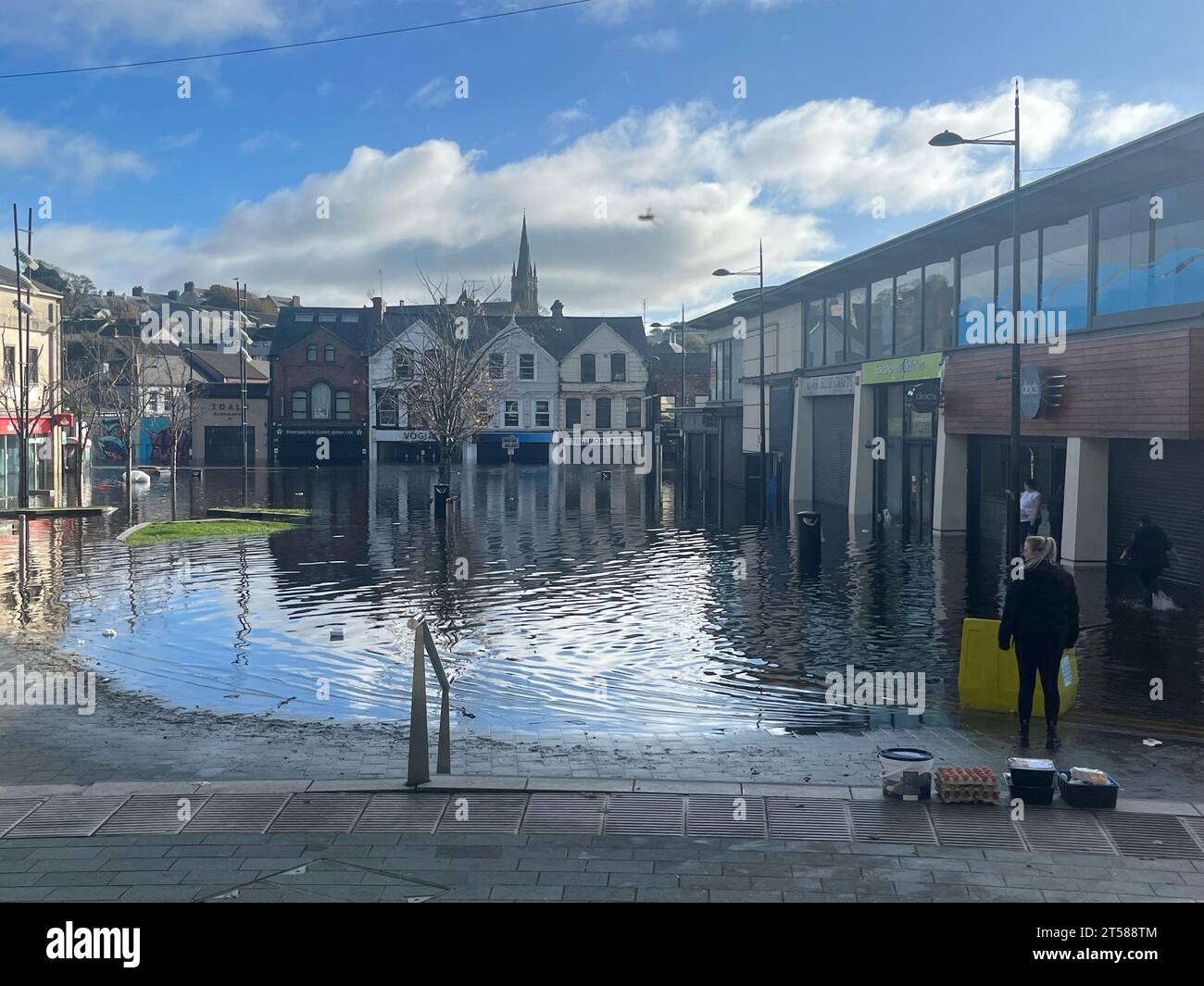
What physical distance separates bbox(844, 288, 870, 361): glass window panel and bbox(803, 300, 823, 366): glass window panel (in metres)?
2.20

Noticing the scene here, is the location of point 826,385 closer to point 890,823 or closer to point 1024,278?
point 1024,278

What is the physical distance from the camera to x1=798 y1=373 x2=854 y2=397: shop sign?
35406 mm

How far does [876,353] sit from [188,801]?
93.2 ft

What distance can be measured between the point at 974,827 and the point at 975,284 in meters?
22.6

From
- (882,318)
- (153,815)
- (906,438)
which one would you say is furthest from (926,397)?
(153,815)

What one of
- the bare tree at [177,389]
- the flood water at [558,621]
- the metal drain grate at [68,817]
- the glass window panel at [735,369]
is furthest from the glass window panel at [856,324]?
the metal drain grate at [68,817]

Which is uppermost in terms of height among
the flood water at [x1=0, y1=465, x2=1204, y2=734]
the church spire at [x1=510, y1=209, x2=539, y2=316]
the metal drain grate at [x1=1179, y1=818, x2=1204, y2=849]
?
the church spire at [x1=510, y1=209, x2=539, y2=316]

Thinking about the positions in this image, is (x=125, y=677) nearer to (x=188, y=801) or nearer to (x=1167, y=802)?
(x=188, y=801)

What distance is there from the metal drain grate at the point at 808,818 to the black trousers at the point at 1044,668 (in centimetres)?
255

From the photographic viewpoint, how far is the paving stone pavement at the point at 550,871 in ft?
20.4

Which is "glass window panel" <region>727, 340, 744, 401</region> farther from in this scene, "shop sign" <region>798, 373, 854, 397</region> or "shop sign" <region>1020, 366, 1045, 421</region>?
"shop sign" <region>1020, 366, 1045, 421</region>

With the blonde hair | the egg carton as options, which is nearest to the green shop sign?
the blonde hair

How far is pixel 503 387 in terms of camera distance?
242 feet
